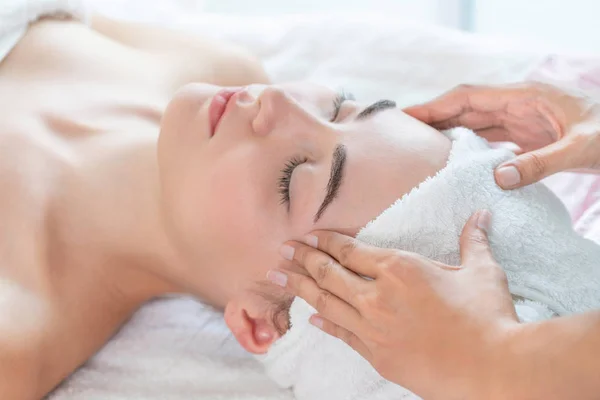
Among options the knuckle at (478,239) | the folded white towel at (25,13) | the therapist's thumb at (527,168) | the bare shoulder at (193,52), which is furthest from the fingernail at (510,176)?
the folded white towel at (25,13)

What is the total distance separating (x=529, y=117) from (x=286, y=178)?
503 millimetres

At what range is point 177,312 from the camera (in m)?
1.33

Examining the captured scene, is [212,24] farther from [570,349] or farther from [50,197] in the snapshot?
[570,349]

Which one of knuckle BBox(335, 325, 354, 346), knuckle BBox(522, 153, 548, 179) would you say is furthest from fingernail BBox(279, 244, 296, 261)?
knuckle BBox(522, 153, 548, 179)

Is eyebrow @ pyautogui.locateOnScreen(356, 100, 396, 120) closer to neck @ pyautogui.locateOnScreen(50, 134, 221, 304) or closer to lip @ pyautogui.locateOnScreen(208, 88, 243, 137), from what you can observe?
lip @ pyautogui.locateOnScreen(208, 88, 243, 137)

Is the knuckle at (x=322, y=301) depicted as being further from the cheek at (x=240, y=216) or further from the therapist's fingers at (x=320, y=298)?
the cheek at (x=240, y=216)

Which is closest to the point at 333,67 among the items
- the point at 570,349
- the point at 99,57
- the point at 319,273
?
the point at 99,57

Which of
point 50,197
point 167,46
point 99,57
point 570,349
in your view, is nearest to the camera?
point 570,349

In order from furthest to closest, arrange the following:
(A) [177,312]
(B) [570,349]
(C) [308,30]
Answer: (C) [308,30], (A) [177,312], (B) [570,349]

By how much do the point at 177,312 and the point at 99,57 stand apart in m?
0.57

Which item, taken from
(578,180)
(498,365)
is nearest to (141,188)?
(498,365)

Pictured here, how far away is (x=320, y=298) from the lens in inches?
36.8

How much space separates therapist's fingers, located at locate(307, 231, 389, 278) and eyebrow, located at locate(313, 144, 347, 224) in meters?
0.04

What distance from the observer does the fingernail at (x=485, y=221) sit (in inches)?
37.8
